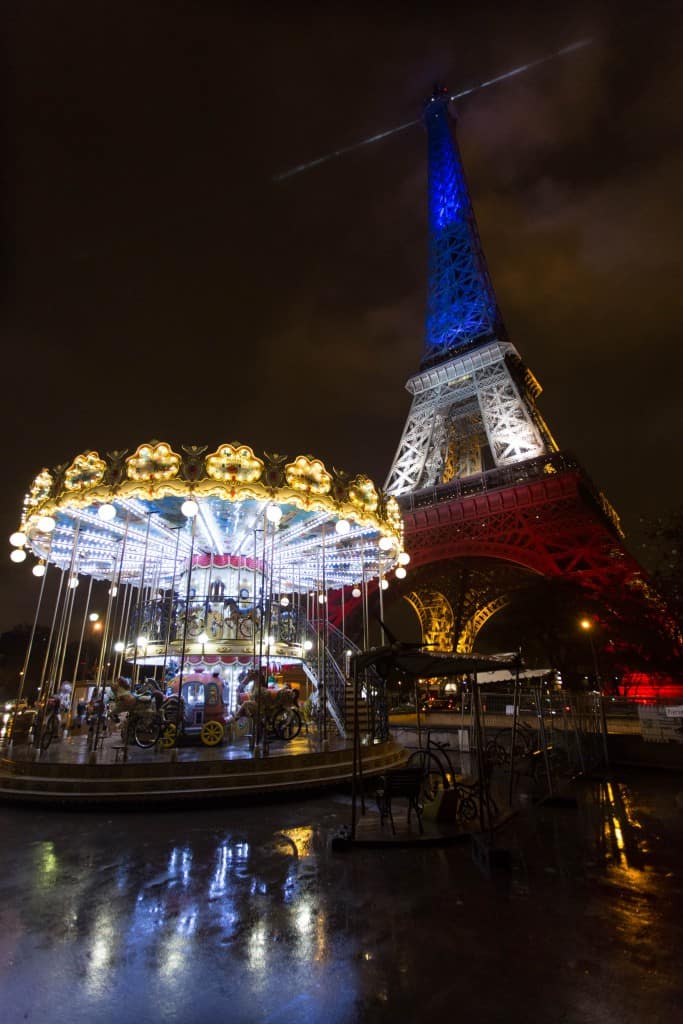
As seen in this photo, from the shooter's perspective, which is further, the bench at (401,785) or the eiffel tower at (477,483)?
the eiffel tower at (477,483)

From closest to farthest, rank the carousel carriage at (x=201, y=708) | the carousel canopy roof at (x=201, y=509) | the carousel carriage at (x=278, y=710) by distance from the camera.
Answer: the carousel canopy roof at (x=201, y=509), the carousel carriage at (x=201, y=708), the carousel carriage at (x=278, y=710)

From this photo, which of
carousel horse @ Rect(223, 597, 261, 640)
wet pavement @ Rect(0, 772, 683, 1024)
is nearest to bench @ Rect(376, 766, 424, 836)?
wet pavement @ Rect(0, 772, 683, 1024)

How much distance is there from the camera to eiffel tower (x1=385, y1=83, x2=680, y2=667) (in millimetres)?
25453

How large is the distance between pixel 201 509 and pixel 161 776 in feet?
19.2

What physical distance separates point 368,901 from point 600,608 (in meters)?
23.2

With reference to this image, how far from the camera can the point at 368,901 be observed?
14.6 ft

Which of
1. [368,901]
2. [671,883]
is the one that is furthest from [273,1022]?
[671,883]

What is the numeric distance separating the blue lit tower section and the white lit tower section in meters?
0.10

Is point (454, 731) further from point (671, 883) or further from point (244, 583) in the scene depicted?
point (671, 883)

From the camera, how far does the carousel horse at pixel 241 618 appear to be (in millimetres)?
12828

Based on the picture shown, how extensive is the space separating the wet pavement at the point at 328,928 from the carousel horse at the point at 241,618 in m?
6.22

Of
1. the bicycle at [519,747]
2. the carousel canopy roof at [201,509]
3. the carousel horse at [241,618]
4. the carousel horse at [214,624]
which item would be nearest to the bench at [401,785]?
the carousel canopy roof at [201,509]

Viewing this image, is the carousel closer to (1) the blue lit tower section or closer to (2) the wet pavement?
(2) the wet pavement

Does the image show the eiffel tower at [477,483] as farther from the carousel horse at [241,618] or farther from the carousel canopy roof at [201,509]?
the carousel horse at [241,618]
